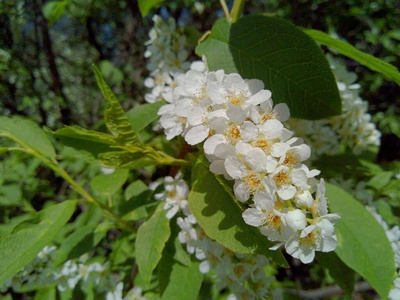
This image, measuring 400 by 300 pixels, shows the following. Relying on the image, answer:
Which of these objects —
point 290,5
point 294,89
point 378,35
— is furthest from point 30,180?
point 378,35

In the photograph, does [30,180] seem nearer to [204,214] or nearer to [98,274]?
[98,274]

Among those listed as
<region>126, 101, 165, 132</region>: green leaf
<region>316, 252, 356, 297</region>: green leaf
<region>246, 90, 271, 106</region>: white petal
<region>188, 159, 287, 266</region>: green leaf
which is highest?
<region>246, 90, 271, 106</region>: white petal

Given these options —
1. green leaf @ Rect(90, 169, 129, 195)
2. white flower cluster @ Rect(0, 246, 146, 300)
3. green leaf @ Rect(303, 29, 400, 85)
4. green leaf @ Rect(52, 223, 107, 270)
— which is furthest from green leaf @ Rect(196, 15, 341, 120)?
white flower cluster @ Rect(0, 246, 146, 300)

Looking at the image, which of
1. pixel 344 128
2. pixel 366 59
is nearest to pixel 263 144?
pixel 366 59

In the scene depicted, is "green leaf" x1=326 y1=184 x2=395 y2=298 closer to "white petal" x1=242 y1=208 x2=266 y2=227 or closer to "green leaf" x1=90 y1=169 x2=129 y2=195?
"white petal" x1=242 y1=208 x2=266 y2=227

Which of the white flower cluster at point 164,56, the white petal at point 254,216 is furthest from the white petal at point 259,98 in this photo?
the white flower cluster at point 164,56

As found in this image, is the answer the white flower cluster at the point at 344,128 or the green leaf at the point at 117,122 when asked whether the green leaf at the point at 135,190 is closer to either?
the green leaf at the point at 117,122
